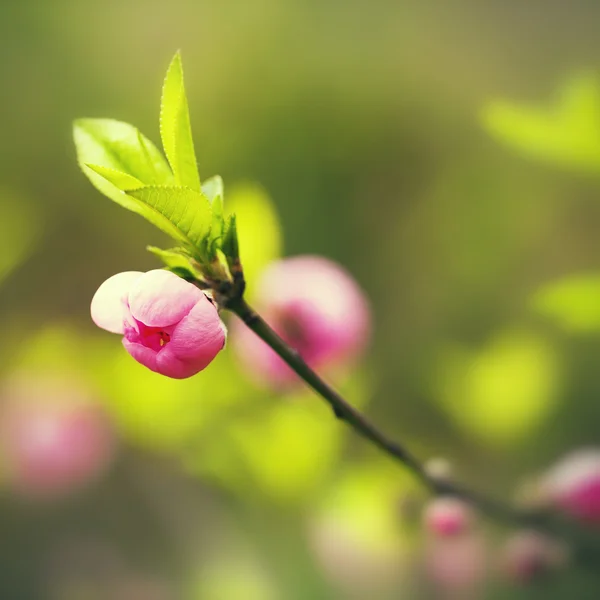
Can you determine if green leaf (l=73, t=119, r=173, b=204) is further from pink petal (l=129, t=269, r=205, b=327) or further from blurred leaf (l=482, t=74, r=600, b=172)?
blurred leaf (l=482, t=74, r=600, b=172)

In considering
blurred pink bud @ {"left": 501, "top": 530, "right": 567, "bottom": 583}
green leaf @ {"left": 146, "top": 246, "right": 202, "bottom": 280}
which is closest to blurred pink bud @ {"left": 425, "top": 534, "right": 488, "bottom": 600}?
blurred pink bud @ {"left": 501, "top": 530, "right": 567, "bottom": 583}

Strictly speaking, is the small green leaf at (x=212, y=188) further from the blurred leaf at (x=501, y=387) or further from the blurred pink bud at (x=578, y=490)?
the blurred leaf at (x=501, y=387)

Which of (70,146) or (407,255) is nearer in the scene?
(407,255)

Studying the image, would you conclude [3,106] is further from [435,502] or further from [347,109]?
[435,502]

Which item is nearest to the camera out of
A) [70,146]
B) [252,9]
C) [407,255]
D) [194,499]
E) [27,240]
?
[27,240]

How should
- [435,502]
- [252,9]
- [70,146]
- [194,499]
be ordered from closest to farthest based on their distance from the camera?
[435,502] < [194,499] < [70,146] < [252,9]

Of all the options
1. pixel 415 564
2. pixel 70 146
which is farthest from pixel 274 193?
pixel 415 564

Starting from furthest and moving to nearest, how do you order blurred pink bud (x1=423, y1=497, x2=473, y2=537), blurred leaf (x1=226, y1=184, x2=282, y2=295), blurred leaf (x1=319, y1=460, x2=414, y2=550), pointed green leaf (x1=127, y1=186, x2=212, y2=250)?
blurred leaf (x1=319, y1=460, x2=414, y2=550), blurred leaf (x1=226, y1=184, x2=282, y2=295), blurred pink bud (x1=423, y1=497, x2=473, y2=537), pointed green leaf (x1=127, y1=186, x2=212, y2=250)
